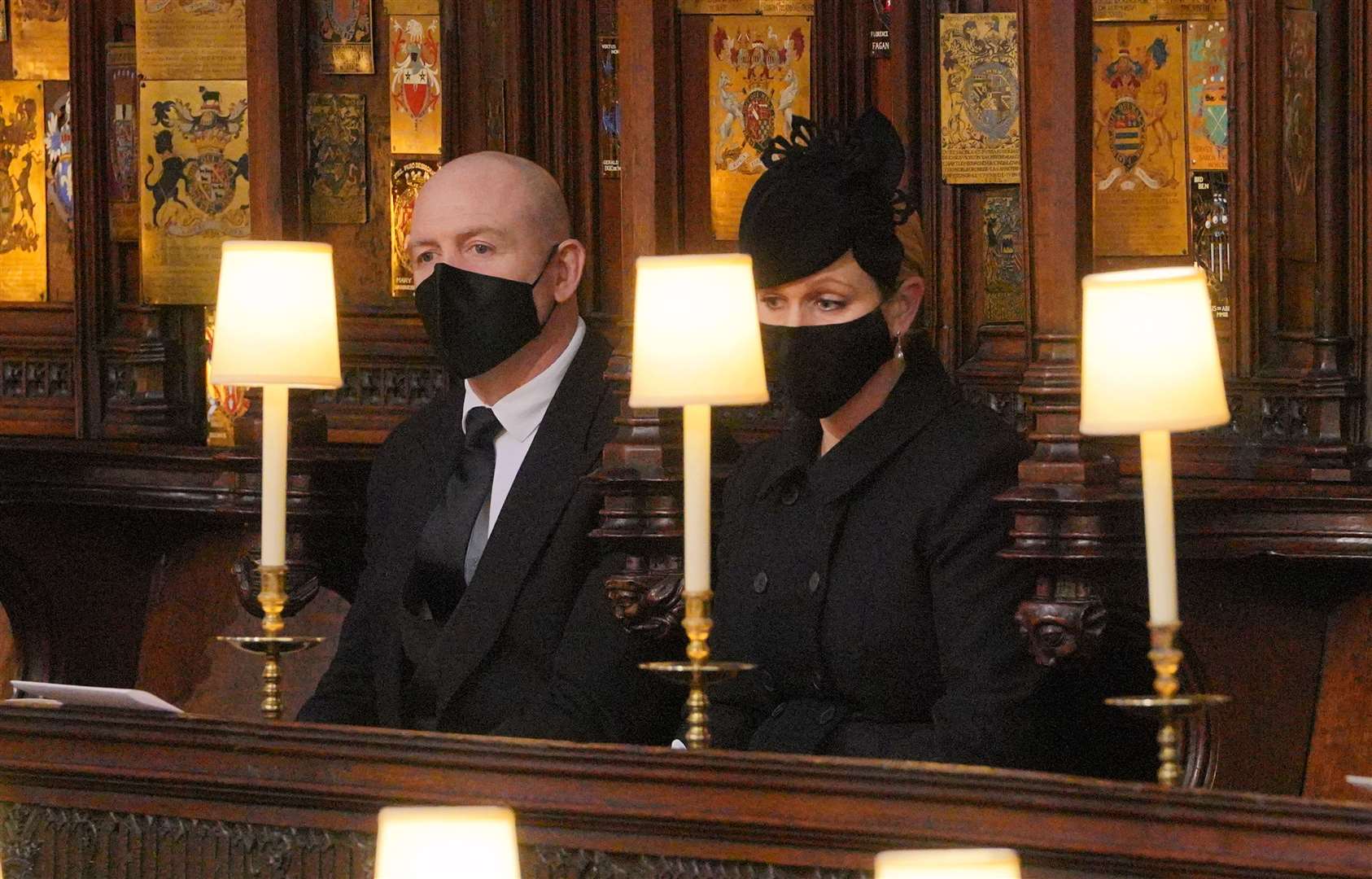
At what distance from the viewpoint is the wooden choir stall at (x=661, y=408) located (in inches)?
93.7

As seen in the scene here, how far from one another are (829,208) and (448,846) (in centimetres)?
156

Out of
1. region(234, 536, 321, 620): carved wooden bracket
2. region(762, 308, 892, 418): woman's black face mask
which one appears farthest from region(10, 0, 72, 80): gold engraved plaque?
region(762, 308, 892, 418): woman's black face mask

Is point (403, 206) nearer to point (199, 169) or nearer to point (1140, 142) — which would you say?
point (199, 169)

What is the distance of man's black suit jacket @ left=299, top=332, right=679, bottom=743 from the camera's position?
344cm

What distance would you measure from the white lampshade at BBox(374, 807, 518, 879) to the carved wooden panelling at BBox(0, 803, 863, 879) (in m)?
0.67

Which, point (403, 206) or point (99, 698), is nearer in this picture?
point (99, 698)

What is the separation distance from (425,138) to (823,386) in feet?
10.1

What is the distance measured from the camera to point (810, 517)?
3129mm

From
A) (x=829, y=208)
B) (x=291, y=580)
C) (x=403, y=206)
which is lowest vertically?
(x=291, y=580)

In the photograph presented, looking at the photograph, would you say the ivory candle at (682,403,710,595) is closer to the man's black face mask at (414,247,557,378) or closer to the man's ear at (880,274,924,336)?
the man's ear at (880,274,924,336)

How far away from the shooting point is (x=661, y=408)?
3.60 meters

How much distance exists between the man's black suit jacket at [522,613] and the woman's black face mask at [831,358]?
61 cm

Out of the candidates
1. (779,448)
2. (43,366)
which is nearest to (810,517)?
(779,448)

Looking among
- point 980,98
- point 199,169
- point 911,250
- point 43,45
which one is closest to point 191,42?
point 199,169
